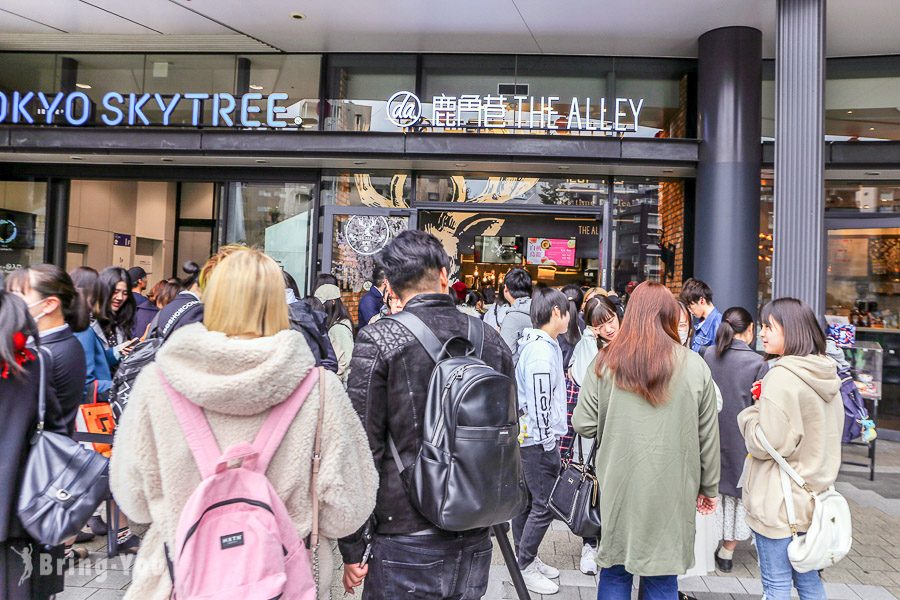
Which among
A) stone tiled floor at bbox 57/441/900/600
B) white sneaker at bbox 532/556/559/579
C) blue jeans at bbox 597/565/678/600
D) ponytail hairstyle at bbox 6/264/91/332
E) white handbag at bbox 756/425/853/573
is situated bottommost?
stone tiled floor at bbox 57/441/900/600

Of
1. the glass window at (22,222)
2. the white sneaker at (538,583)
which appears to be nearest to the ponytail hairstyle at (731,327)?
the white sneaker at (538,583)

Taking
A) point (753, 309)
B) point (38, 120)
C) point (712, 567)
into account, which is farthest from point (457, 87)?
point (712, 567)

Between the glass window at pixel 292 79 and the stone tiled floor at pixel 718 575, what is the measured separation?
6818 mm

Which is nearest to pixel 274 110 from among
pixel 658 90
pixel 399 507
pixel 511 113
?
pixel 511 113

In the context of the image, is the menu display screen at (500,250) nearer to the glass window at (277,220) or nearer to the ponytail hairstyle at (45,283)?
the glass window at (277,220)

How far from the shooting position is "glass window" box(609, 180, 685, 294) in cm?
979

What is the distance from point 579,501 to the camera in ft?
10.4

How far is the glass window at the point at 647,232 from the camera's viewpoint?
979 cm

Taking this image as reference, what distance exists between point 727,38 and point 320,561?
8.79 meters

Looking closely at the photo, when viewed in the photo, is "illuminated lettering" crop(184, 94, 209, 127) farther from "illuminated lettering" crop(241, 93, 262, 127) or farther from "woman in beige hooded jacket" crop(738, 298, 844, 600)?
"woman in beige hooded jacket" crop(738, 298, 844, 600)

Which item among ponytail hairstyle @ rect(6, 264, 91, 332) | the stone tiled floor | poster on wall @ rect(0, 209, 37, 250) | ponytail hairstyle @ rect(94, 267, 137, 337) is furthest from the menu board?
ponytail hairstyle @ rect(6, 264, 91, 332)

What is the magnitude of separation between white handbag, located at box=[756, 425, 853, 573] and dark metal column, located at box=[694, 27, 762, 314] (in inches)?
224

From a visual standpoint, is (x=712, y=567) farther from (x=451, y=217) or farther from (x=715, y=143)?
(x=451, y=217)

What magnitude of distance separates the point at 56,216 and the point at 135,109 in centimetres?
291
